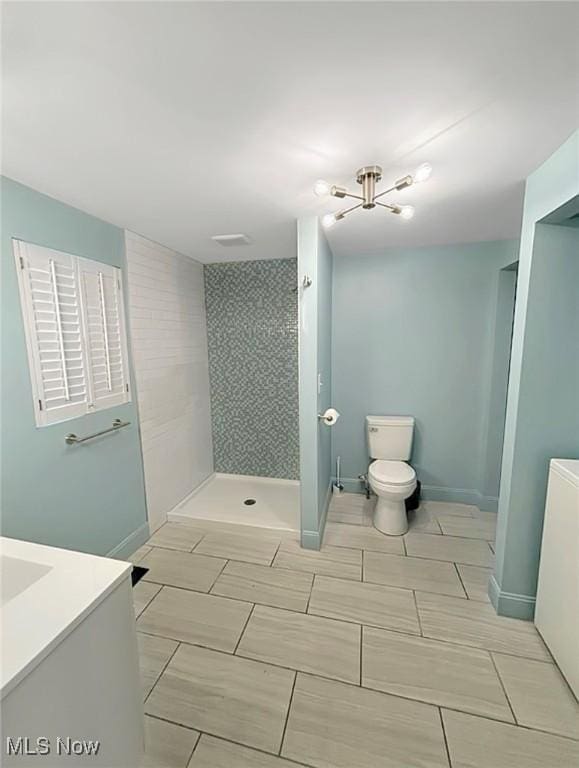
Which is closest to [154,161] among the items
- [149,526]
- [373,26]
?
[373,26]

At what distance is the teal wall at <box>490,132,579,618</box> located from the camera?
145cm

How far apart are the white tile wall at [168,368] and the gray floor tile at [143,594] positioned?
1.83 feet

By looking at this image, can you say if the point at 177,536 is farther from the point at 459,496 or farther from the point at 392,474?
the point at 459,496

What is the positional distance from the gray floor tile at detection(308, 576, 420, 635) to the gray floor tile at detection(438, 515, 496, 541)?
831 millimetres

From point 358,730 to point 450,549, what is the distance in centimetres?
137

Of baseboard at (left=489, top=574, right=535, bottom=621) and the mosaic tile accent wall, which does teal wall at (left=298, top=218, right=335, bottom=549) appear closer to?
the mosaic tile accent wall

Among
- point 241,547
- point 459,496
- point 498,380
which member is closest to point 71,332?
point 241,547

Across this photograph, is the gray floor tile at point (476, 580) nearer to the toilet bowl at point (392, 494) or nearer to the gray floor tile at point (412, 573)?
the gray floor tile at point (412, 573)

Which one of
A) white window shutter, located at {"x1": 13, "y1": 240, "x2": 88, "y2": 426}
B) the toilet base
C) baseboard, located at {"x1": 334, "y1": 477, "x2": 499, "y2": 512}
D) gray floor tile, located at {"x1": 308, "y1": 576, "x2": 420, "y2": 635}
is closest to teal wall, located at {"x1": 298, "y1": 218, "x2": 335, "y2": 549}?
gray floor tile, located at {"x1": 308, "y1": 576, "x2": 420, "y2": 635}

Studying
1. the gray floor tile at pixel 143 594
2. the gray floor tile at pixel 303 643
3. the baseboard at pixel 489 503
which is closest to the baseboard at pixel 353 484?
Result: the baseboard at pixel 489 503

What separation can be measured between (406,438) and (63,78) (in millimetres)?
2817

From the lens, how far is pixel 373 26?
2.48 ft

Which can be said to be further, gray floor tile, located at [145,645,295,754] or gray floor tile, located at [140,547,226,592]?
gray floor tile, located at [140,547,226,592]

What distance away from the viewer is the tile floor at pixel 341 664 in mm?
1146
